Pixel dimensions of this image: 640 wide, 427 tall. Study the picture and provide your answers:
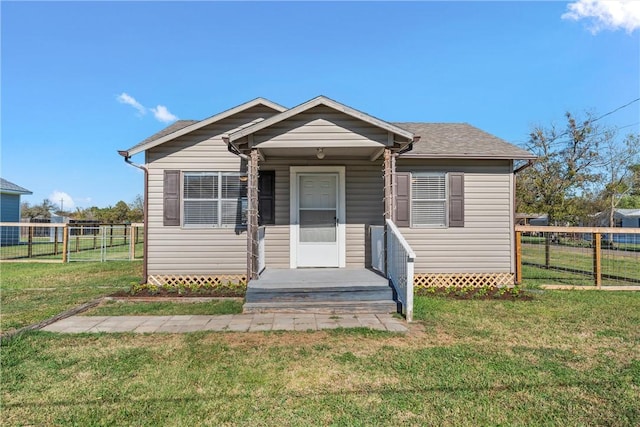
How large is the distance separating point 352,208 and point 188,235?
12.0 ft

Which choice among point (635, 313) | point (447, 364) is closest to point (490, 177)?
point (635, 313)

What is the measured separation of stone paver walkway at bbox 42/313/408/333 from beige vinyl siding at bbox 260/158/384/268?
2280 millimetres

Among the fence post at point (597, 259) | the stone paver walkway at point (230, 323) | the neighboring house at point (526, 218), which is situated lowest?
the stone paver walkway at point (230, 323)

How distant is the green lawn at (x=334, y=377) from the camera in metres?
2.52

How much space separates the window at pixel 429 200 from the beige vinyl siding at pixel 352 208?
79cm

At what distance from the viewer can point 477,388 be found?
290cm

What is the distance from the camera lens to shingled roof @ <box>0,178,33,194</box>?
59.5 feet

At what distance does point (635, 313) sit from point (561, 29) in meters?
8.98

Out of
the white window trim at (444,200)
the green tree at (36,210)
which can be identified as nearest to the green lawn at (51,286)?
the white window trim at (444,200)

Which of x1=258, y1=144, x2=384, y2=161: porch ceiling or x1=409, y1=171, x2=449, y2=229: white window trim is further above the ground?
x1=258, y1=144, x2=384, y2=161: porch ceiling

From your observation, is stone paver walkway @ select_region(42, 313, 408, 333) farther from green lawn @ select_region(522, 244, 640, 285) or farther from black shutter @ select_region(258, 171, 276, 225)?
green lawn @ select_region(522, 244, 640, 285)

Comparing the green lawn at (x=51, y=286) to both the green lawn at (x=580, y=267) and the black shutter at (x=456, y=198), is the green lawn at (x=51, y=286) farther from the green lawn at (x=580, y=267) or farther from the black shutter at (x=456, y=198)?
the green lawn at (x=580, y=267)

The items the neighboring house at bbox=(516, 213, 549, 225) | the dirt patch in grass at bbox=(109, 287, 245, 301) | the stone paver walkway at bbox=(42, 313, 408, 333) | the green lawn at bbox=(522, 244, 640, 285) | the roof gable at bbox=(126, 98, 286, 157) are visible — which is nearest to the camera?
the stone paver walkway at bbox=(42, 313, 408, 333)

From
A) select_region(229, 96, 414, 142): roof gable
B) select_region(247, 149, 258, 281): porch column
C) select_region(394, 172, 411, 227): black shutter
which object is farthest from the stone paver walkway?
select_region(229, 96, 414, 142): roof gable
